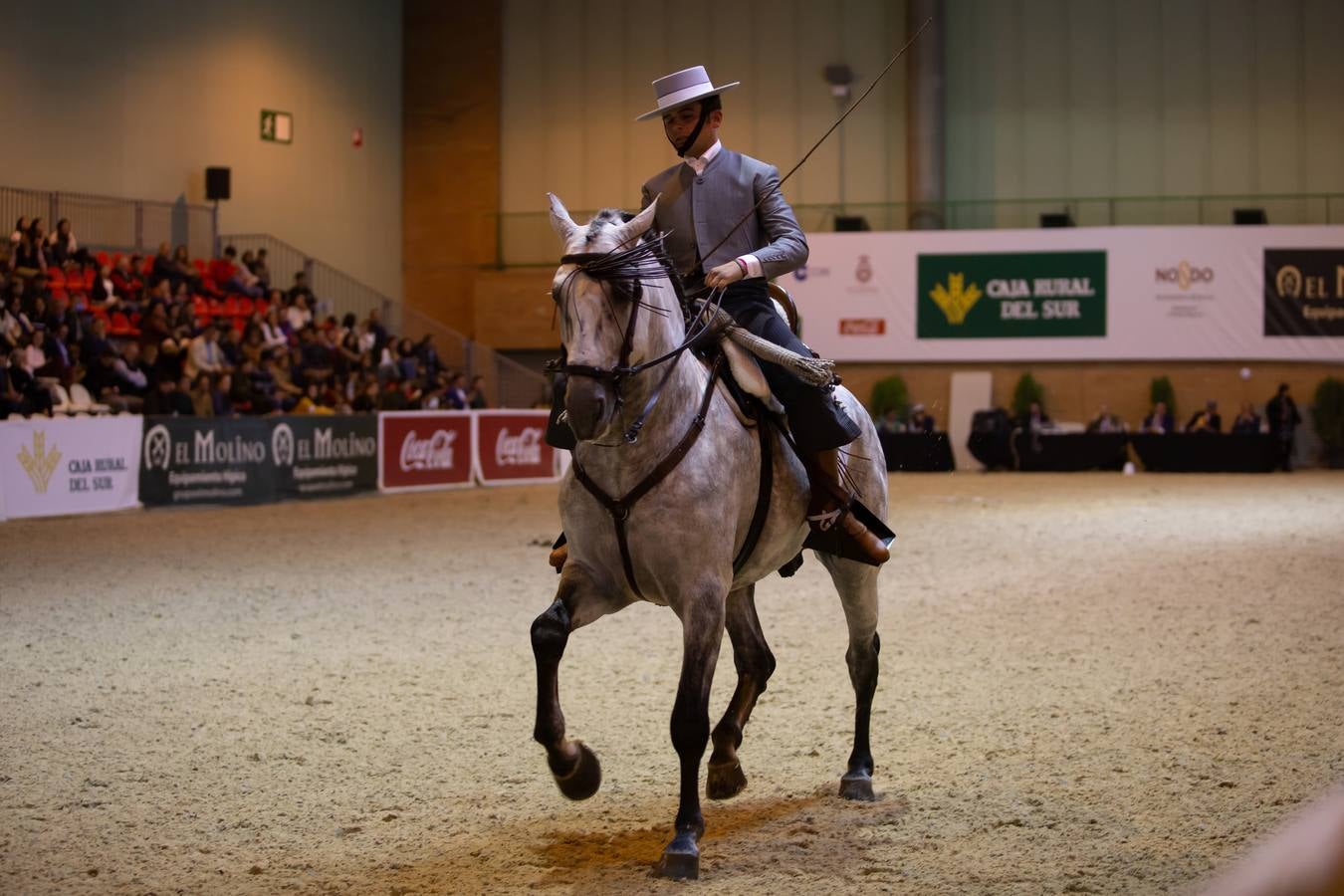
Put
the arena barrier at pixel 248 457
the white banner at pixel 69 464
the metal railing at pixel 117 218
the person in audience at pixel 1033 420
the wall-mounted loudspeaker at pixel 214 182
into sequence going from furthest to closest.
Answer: the person in audience at pixel 1033 420 < the wall-mounted loudspeaker at pixel 214 182 < the metal railing at pixel 117 218 < the arena barrier at pixel 248 457 < the white banner at pixel 69 464

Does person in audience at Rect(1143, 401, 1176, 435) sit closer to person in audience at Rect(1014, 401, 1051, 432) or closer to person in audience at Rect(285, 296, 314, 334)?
person in audience at Rect(1014, 401, 1051, 432)

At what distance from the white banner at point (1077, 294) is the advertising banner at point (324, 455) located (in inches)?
514

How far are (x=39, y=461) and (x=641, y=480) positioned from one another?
14.3 meters

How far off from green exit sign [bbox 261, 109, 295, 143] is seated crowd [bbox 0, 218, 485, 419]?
13.7 feet

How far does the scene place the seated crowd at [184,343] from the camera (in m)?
19.8

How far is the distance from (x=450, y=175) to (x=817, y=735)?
31.6 m

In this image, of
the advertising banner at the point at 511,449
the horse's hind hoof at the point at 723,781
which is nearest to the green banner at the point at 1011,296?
the advertising banner at the point at 511,449

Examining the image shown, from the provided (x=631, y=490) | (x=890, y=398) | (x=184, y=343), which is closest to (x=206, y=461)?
(x=184, y=343)

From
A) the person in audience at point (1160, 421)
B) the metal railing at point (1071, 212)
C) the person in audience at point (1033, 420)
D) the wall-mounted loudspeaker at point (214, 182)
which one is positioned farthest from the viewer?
the metal railing at point (1071, 212)

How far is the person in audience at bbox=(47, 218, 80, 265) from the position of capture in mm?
22562

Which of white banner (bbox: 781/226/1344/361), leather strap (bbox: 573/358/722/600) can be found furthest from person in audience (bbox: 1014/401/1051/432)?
leather strap (bbox: 573/358/722/600)

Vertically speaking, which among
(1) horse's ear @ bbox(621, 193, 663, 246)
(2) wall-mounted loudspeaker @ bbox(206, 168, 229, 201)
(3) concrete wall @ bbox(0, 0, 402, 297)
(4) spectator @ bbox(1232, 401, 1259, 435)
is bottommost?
(4) spectator @ bbox(1232, 401, 1259, 435)

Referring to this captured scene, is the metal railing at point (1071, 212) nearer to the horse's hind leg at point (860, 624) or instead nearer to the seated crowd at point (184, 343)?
the seated crowd at point (184, 343)

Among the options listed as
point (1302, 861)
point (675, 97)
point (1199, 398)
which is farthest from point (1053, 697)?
point (1199, 398)
